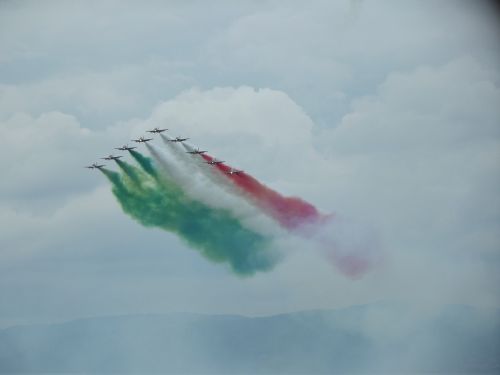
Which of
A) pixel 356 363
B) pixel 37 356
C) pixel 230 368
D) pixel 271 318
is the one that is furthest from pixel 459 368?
pixel 37 356

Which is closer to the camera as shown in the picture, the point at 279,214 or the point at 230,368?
the point at 279,214

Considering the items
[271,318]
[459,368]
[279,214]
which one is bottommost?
[279,214]

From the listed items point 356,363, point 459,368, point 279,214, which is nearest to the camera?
point 279,214

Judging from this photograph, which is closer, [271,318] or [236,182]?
[236,182]

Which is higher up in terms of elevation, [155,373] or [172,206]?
[155,373]

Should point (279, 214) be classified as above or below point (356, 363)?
below

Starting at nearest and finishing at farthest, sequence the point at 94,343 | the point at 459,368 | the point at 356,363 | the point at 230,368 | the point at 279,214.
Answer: the point at 279,214, the point at 459,368, the point at 356,363, the point at 230,368, the point at 94,343

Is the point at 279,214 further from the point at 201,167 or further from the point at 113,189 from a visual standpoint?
the point at 113,189

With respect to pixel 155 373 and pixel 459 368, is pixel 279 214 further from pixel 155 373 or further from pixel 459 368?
pixel 155 373

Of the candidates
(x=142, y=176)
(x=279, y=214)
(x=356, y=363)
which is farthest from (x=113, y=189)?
(x=356, y=363)
